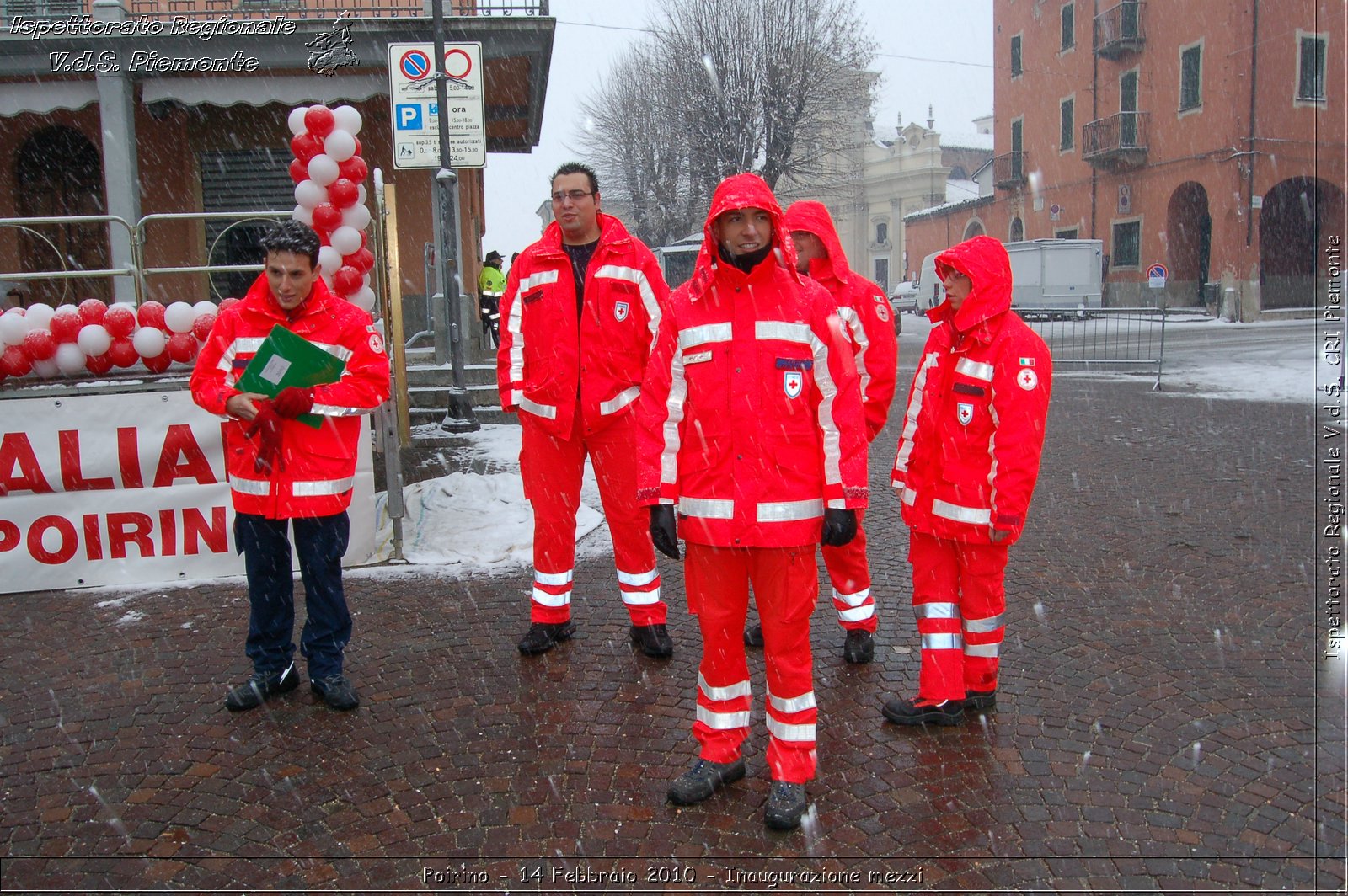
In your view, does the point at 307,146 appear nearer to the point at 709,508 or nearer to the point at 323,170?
the point at 323,170

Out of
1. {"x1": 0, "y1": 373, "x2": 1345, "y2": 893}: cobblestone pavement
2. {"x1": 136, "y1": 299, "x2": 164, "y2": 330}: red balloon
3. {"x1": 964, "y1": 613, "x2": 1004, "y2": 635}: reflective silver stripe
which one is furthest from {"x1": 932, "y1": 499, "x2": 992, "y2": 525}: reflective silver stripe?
{"x1": 136, "y1": 299, "x2": 164, "y2": 330}: red balloon

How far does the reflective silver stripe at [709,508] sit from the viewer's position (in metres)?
3.16

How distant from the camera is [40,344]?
19.8ft

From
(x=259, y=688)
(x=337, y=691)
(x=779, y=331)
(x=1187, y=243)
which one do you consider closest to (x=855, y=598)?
(x=779, y=331)

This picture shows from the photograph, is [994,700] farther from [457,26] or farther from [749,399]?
[457,26]

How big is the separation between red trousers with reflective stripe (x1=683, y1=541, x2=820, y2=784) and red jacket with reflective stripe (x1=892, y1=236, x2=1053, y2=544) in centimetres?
84

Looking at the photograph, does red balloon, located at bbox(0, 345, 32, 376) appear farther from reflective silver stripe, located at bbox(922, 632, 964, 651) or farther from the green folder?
reflective silver stripe, located at bbox(922, 632, 964, 651)

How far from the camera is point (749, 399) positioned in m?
3.17

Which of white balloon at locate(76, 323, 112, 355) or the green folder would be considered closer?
the green folder

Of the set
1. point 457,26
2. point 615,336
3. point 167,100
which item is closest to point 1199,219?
point 457,26

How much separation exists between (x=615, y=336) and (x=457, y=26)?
10133 mm

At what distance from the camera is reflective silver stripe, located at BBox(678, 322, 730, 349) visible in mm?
3205

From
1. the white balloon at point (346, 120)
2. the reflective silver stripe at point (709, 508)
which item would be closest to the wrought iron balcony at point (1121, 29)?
the white balloon at point (346, 120)

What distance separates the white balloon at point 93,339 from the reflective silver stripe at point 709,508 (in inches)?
186
